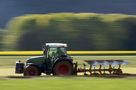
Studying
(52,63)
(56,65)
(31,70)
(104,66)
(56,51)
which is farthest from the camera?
(104,66)

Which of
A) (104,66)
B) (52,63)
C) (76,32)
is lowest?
(104,66)

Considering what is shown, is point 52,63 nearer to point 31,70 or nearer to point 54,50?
point 54,50

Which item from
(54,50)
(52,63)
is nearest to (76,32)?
(54,50)

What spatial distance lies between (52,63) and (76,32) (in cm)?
6770

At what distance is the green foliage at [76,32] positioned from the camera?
287ft

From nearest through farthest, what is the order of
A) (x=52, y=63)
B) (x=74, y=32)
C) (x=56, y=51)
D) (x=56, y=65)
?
1. (x=56, y=65)
2. (x=52, y=63)
3. (x=56, y=51)
4. (x=74, y=32)

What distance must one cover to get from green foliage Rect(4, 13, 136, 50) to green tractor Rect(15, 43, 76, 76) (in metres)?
58.9

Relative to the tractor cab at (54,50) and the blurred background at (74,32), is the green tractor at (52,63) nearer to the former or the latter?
the tractor cab at (54,50)

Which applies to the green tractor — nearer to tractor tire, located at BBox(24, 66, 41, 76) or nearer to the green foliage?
tractor tire, located at BBox(24, 66, 41, 76)

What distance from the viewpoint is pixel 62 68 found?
2445cm

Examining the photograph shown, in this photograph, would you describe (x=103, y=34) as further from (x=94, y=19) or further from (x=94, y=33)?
(x=94, y=19)

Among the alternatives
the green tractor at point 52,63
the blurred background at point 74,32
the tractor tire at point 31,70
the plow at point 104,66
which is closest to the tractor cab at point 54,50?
the green tractor at point 52,63

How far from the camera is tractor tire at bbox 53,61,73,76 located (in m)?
24.3

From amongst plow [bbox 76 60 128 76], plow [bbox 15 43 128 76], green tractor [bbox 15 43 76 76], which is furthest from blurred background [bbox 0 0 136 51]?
green tractor [bbox 15 43 76 76]
